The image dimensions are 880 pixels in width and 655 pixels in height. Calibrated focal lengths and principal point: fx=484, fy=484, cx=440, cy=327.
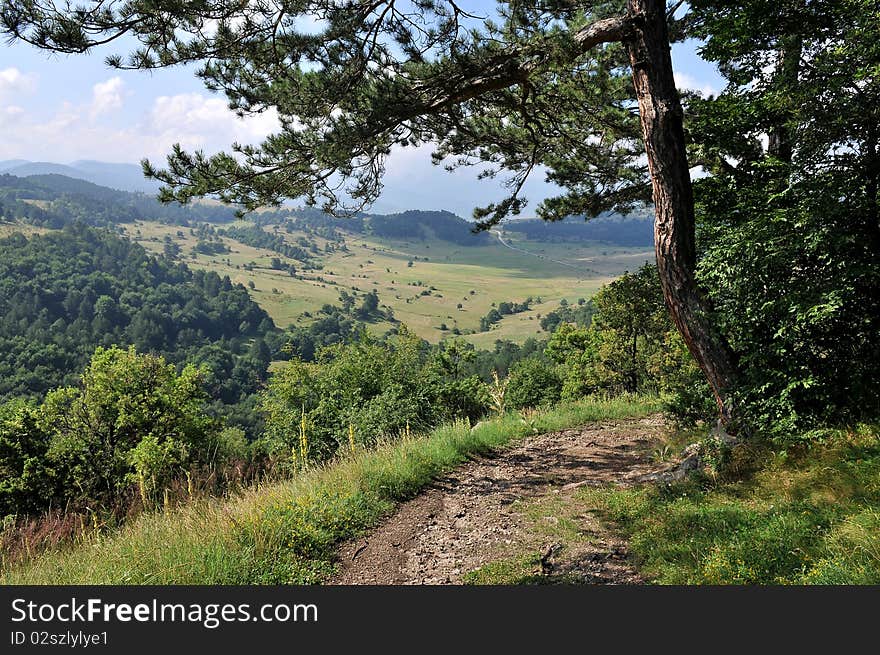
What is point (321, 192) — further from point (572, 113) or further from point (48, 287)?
point (48, 287)

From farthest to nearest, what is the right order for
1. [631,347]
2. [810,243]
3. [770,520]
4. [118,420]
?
[631,347] → [118,420] → [810,243] → [770,520]

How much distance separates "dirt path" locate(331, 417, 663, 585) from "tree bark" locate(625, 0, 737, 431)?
68.9 inches

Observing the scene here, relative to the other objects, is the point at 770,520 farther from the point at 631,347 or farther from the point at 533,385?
the point at 533,385

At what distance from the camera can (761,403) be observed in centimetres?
504

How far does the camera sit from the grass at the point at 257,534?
11.6 feet

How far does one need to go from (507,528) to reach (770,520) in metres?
2.21

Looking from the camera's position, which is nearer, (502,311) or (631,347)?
(631,347)

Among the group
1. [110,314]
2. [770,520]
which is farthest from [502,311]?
[770,520]

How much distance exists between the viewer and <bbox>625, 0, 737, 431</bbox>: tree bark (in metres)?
5.20

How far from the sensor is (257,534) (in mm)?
4004

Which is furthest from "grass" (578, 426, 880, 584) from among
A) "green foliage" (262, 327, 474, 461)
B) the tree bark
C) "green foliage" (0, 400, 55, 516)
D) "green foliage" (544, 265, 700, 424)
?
"green foliage" (0, 400, 55, 516)

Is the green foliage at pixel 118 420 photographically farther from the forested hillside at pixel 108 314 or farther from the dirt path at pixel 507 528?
the forested hillside at pixel 108 314

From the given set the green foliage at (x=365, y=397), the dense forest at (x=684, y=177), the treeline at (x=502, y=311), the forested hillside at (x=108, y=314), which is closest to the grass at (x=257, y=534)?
the dense forest at (x=684, y=177)

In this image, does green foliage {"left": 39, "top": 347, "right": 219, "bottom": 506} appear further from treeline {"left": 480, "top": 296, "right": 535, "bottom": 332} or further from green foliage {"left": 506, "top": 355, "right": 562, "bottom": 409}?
treeline {"left": 480, "top": 296, "right": 535, "bottom": 332}
